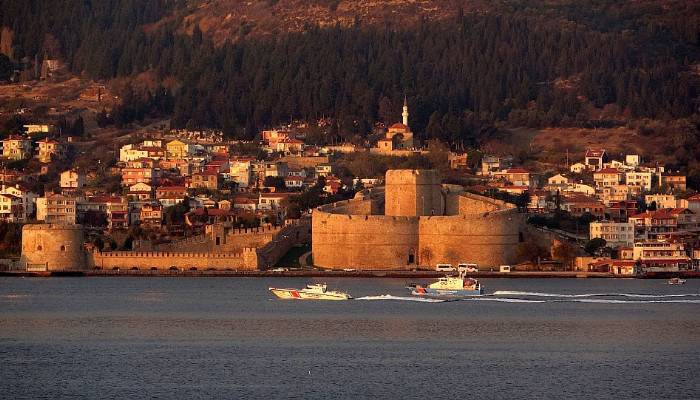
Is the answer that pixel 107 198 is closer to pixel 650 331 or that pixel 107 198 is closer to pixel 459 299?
pixel 459 299

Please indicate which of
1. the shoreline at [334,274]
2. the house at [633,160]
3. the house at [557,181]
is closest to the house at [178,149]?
the house at [557,181]

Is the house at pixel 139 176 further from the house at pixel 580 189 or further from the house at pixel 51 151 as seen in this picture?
the house at pixel 580 189

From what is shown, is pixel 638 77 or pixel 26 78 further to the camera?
pixel 26 78

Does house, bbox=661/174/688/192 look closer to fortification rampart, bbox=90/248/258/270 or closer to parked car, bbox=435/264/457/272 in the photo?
parked car, bbox=435/264/457/272

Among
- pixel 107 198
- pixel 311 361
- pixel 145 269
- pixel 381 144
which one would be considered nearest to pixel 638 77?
pixel 381 144

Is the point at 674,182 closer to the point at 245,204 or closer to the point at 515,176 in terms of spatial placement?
the point at 515,176
